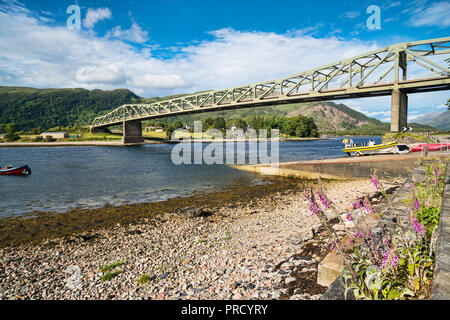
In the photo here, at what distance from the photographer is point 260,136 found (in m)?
136

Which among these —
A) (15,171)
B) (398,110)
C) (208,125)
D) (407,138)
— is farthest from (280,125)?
(15,171)

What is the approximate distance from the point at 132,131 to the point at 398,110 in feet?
296

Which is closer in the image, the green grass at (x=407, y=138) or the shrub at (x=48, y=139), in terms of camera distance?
the green grass at (x=407, y=138)

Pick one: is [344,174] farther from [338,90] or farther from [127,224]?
[338,90]

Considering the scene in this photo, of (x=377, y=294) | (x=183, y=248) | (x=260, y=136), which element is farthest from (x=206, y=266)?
(x=260, y=136)

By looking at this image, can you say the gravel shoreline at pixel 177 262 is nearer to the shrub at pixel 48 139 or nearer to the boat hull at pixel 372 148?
the boat hull at pixel 372 148

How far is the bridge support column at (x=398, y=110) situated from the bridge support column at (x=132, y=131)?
276 ft

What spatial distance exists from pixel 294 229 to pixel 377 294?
567 centimetres

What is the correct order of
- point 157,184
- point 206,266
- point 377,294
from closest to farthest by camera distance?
1. point 377,294
2. point 206,266
3. point 157,184

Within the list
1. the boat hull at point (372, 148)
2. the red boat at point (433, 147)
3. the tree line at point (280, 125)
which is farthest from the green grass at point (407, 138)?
the tree line at point (280, 125)

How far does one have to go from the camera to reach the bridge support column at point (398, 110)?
105 feet

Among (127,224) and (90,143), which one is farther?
(90,143)

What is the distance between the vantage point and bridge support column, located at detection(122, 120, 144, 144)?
310ft

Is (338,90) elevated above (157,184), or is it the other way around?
(338,90)
